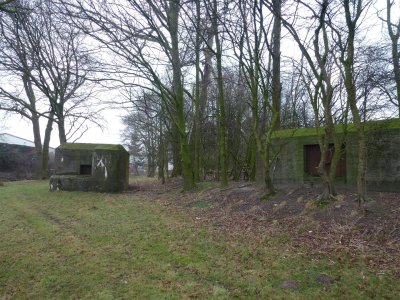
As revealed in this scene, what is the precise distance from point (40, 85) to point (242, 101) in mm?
11435

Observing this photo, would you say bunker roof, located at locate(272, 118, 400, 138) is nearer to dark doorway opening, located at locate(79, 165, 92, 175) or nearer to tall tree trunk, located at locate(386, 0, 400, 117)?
tall tree trunk, located at locate(386, 0, 400, 117)

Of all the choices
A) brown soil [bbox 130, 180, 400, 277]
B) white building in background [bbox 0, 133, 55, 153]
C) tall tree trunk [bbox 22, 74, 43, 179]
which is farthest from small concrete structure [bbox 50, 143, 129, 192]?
white building in background [bbox 0, 133, 55, 153]

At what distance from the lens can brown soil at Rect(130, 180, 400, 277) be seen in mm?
5562

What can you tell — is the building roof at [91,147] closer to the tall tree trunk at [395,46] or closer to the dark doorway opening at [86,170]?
the dark doorway opening at [86,170]

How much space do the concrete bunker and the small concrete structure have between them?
25.7 feet

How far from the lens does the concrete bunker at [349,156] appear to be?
8.56 meters

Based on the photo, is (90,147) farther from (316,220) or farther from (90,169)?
(316,220)

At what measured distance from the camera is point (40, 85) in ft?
64.1

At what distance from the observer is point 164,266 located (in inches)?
206

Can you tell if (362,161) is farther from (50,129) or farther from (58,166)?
(50,129)

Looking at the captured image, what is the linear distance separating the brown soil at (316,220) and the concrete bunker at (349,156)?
1.86 ft

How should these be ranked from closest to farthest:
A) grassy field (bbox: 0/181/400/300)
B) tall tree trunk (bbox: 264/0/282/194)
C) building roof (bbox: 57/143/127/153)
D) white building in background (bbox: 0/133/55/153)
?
grassy field (bbox: 0/181/400/300)
tall tree trunk (bbox: 264/0/282/194)
building roof (bbox: 57/143/127/153)
white building in background (bbox: 0/133/55/153)

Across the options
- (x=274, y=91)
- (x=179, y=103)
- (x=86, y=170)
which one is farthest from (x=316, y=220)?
(x=86, y=170)

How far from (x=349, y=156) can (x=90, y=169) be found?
39.8 feet
